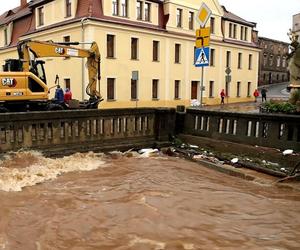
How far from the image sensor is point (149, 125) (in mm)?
12625

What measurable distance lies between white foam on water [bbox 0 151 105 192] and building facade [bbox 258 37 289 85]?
225 ft

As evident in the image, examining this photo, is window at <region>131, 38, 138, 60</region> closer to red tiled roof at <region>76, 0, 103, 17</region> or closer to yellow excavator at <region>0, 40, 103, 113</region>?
red tiled roof at <region>76, 0, 103, 17</region>

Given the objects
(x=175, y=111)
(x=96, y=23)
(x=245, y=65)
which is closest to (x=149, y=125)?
(x=175, y=111)

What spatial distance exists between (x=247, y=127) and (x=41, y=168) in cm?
544

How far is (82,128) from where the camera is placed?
11383 millimetres

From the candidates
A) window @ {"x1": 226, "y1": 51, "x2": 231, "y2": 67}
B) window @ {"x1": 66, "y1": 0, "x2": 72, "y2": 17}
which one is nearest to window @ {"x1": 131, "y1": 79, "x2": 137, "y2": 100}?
window @ {"x1": 66, "y1": 0, "x2": 72, "y2": 17}

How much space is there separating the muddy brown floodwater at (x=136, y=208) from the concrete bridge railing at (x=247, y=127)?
1491 millimetres

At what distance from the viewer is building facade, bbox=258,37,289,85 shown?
75.9 m

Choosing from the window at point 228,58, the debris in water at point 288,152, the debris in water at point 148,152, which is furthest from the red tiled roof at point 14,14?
the debris in water at point 288,152

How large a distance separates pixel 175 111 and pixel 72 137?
11.6ft

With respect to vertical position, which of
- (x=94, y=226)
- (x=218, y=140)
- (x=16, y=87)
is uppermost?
(x=16, y=87)

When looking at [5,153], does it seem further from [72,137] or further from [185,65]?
[185,65]

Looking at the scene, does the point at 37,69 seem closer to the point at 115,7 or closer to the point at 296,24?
the point at 296,24

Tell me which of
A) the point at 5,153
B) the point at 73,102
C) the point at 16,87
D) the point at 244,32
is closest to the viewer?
the point at 5,153
